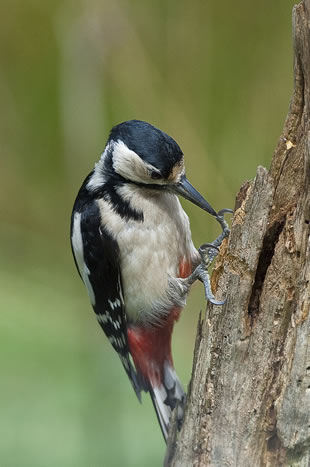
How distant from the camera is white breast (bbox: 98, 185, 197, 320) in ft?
6.82

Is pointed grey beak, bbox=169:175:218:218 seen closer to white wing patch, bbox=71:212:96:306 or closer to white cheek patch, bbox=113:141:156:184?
white cheek patch, bbox=113:141:156:184

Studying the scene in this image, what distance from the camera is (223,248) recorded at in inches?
66.9

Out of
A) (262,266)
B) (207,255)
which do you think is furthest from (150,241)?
(262,266)

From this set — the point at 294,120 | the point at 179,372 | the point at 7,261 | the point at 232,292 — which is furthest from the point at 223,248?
the point at 7,261

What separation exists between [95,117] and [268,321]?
6.33 feet

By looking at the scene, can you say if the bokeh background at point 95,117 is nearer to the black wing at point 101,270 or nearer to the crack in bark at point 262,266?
the black wing at point 101,270

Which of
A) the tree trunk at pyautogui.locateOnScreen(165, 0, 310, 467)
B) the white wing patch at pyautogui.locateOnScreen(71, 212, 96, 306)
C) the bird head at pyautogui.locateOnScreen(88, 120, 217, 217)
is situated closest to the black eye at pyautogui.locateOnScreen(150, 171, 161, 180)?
the bird head at pyautogui.locateOnScreen(88, 120, 217, 217)

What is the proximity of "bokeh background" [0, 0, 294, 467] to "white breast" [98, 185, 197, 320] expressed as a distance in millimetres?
585

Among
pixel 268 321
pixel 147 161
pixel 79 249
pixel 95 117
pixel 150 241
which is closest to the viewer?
pixel 268 321

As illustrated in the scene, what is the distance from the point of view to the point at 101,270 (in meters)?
2.17

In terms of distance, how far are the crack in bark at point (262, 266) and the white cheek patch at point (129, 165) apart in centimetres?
52

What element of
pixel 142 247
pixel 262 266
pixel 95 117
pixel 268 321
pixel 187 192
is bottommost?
pixel 268 321

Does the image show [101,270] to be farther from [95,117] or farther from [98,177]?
[95,117]

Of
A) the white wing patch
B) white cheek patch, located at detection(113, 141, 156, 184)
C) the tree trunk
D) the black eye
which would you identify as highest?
white cheek patch, located at detection(113, 141, 156, 184)
